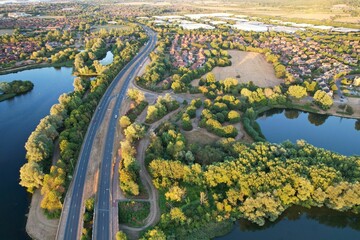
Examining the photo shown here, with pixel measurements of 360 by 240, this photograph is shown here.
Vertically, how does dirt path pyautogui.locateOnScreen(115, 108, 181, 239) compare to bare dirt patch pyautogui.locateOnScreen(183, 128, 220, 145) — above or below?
below

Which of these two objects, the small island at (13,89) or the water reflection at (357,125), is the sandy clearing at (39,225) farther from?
the water reflection at (357,125)

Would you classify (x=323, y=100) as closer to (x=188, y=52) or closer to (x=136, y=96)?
(x=136, y=96)

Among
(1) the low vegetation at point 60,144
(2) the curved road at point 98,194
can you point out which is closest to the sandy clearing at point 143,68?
(1) the low vegetation at point 60,144

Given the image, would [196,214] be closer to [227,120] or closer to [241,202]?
[241,202]

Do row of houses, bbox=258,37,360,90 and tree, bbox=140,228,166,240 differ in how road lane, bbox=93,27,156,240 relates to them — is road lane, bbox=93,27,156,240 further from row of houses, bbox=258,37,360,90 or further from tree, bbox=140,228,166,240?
row of houses, bbox=258,37,360,90

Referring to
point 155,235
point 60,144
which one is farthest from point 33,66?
point 155,235

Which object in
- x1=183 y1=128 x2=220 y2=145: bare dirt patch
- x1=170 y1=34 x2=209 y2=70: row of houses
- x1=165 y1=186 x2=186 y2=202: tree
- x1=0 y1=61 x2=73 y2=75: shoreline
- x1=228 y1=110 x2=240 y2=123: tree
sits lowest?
x1=165 y1=186 x2=186 y2=202: tree

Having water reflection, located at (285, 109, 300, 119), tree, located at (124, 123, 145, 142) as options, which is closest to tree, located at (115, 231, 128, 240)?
tree, located at (124, 123, 145, 142)
